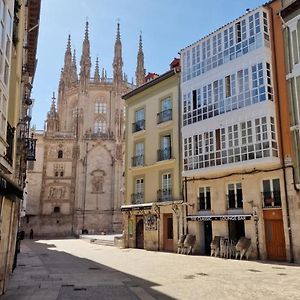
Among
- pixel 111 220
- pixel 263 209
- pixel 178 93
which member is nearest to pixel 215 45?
pixel 178 93

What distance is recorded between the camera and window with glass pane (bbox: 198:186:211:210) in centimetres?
2170

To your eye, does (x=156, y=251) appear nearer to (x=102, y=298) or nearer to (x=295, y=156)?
(x=295, y=156)

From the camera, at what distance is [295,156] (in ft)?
56.5

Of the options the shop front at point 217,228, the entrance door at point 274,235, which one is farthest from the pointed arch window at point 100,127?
the entrance door at point 274,235

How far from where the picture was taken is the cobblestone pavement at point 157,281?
9.87 metres

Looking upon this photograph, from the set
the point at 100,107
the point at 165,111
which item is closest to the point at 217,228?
the point at 165,111

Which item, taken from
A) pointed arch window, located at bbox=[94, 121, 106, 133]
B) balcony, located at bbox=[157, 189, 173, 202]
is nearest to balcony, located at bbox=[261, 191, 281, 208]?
balcony, located at bbox=[157, 189, 173, 202]

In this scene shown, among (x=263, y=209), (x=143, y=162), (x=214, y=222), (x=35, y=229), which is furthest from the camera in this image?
(x=35, y=229)

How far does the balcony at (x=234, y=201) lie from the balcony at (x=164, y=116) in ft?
23.4

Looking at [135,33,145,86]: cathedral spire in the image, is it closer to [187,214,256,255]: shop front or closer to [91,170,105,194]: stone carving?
[91,170,105,194]: stone carving

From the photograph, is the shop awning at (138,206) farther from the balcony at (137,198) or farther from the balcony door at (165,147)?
the balcony door at (165,147)

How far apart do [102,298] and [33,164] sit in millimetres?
50592

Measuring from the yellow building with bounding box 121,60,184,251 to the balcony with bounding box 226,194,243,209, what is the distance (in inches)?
142

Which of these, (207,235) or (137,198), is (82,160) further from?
(207,235)
